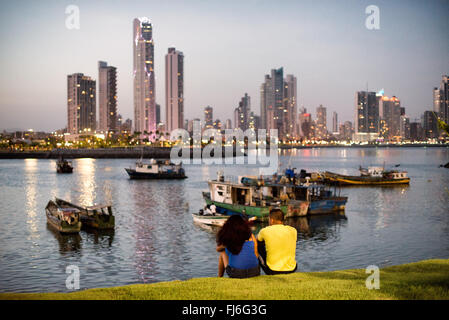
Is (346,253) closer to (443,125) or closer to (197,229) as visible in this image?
(197,229)

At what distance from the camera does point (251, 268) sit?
1103cm

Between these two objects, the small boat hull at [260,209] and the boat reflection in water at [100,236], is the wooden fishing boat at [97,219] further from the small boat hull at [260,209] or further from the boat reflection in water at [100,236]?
the small boat hull at [260,209]

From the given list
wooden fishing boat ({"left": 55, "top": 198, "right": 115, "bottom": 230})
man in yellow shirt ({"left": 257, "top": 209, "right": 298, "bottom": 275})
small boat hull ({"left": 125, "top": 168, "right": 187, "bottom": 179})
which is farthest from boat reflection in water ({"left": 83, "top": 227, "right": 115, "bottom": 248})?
small boat hull ({"left": 125, "top": 168, "right": 187, "bottom": 179})

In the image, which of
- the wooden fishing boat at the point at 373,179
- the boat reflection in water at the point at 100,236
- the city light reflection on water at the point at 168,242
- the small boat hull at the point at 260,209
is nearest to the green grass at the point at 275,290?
the city light reflection on water at the point at 168,242

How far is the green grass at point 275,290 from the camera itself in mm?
9703

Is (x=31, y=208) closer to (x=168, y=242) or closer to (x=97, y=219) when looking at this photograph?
(x=97, y=219)

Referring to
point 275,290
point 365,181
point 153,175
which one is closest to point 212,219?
point 275,290

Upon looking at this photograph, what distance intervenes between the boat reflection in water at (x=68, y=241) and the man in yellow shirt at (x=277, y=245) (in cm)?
2074

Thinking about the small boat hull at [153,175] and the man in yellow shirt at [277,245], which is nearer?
the man in yellow shirt at [277,245]

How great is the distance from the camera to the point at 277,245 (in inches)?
433

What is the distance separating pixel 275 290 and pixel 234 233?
1.50m

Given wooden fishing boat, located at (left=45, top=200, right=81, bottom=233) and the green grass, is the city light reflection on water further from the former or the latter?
the green grass
